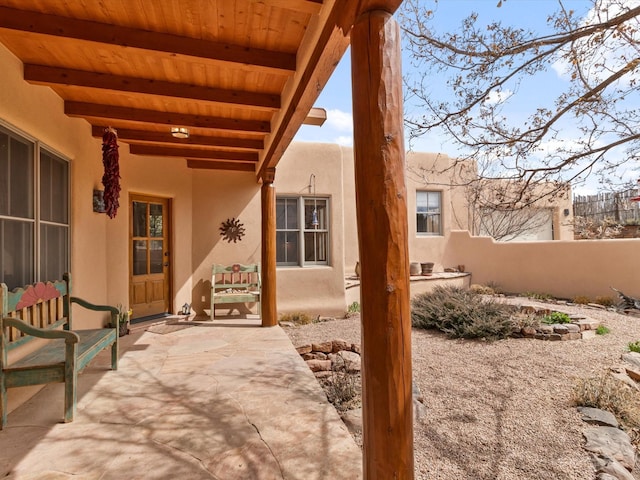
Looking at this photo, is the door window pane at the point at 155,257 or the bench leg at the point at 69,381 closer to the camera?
the bench leg at the point at 69,381

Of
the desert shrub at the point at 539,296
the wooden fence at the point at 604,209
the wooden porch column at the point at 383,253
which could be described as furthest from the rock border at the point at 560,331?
the wooden fence at the point at 604,209

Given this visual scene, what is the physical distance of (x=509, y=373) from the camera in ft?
12.2

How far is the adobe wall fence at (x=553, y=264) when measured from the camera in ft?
24.6

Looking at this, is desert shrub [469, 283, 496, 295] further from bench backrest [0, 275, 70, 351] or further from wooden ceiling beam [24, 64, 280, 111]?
bench backrest [0, 275, 70, 351]

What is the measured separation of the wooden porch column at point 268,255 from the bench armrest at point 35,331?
2892 millimetres

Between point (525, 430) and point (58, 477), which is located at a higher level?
point (58, 477)

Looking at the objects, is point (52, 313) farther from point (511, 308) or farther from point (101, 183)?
point (511, 308)

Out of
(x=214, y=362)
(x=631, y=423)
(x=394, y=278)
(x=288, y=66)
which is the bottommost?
(x=631, y=423)

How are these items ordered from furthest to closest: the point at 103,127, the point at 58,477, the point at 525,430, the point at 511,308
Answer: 1. the point at 511,308
2. the point at 103,127
3. the point at 525,430
4. the point at 58,477

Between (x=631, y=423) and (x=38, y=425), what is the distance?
4377 mm

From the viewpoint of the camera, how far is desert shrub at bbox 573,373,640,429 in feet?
9.32

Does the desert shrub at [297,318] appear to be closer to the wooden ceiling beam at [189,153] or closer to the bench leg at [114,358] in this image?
the wooden ceiling beam at [189,153]

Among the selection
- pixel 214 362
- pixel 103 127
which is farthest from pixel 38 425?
pixel 103 127

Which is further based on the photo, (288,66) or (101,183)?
(101,183)
